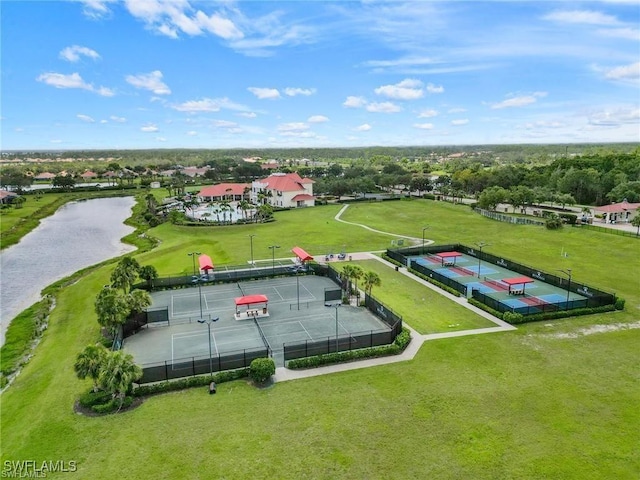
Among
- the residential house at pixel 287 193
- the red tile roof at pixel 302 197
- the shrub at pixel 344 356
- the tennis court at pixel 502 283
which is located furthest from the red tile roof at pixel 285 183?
the shrub at pixel 344 356

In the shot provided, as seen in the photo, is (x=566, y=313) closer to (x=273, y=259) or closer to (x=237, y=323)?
(x=237, y=323)

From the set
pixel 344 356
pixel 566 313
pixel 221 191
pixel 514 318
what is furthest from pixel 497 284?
pixel 221 191

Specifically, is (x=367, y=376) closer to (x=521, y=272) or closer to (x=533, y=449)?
(x=533, y=449)

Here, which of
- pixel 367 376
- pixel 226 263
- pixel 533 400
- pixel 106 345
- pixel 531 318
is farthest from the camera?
pixel 226 263

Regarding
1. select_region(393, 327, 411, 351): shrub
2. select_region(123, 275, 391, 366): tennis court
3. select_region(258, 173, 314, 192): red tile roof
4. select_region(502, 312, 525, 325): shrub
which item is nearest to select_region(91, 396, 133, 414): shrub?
select_region(123, 275, 391, 366): tennis court

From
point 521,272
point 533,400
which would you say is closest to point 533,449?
point 533,400

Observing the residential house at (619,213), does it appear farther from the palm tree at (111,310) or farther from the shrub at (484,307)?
the palm tree at (111,310)

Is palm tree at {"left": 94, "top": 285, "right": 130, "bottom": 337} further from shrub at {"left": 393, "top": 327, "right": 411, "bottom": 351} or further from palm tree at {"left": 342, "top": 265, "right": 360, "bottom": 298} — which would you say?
shrub at {"left": 393, "top": 327, "right": 411, "bottom": 351}
